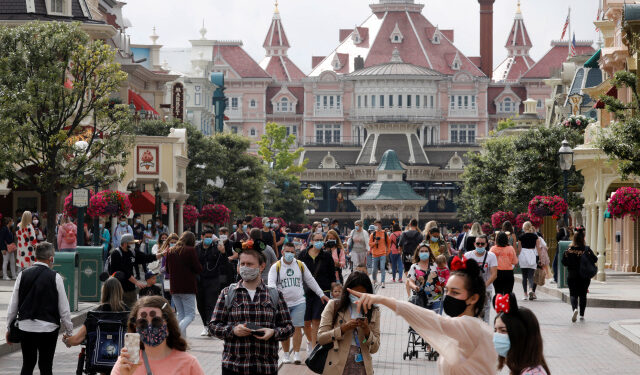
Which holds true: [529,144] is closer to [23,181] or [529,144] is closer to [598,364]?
[23,181]

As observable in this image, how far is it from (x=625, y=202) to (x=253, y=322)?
24.0 metres

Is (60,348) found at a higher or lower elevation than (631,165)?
lower

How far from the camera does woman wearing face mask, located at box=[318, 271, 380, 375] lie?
10.2 m

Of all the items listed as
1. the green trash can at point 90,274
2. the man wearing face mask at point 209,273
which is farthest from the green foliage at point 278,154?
the man wearing face mask at point 209,273

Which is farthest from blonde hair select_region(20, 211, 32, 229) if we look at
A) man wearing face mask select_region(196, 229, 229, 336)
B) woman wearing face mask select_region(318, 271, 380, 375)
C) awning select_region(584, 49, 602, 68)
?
awning select_region(584, 49, 602, 68)

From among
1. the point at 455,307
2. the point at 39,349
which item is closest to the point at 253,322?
the point at 455,307

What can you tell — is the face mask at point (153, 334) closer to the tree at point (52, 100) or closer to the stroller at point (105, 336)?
the stroller at point (105, 336)

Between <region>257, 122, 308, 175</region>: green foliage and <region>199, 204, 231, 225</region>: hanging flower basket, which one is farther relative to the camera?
<region>257, 122, 308, 175</region>: green foliage

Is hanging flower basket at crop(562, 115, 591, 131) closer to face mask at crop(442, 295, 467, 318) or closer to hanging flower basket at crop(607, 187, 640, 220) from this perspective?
hanging flower basket at crop(607, 187, 640, 220)

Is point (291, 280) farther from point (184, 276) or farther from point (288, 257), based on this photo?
point (184, 276)

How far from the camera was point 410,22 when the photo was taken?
523 feet

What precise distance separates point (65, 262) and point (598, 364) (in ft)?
32.4

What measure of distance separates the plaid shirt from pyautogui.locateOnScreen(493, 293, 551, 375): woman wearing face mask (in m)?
3.24

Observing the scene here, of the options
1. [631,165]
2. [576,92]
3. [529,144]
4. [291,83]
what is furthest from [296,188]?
[631,165]
